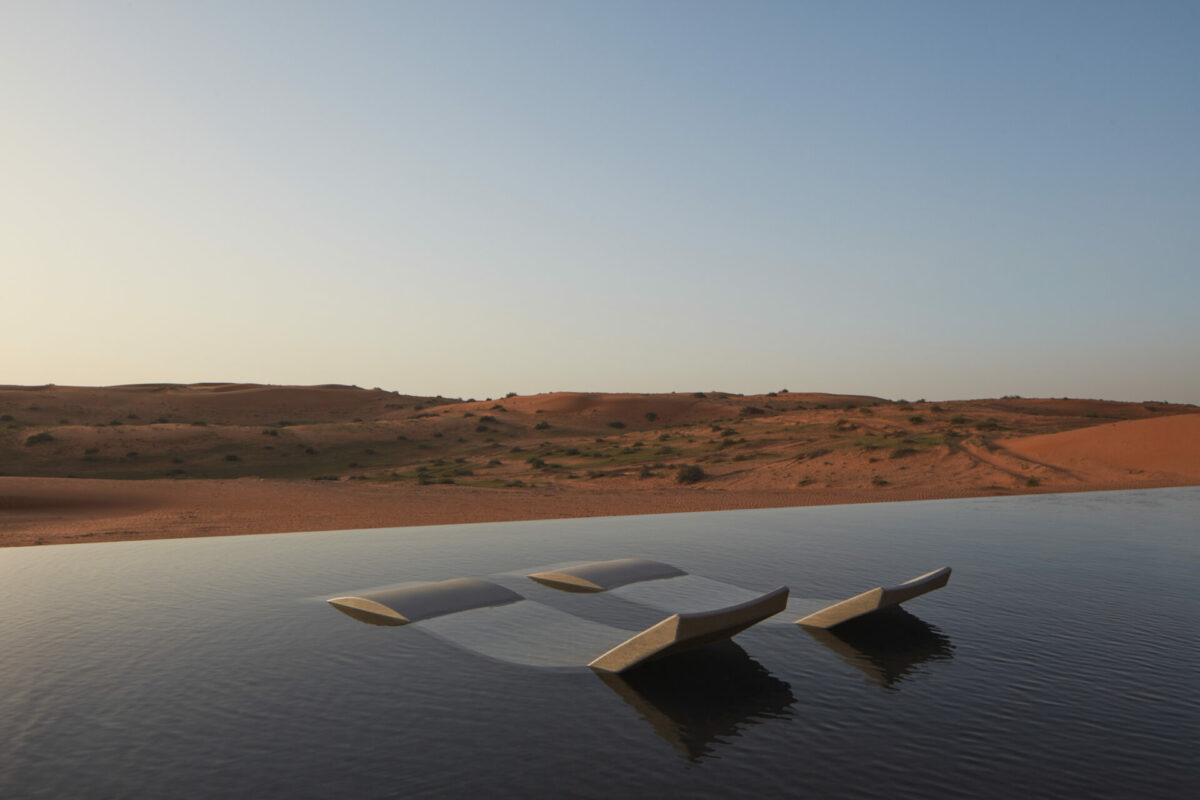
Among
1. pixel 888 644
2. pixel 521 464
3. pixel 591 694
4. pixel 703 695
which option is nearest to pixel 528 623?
pixel 591 694

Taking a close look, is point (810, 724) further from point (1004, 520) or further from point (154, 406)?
point (154, 406)

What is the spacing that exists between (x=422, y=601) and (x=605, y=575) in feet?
9.36

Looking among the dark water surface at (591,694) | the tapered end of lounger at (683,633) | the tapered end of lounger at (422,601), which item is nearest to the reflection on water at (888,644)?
the dark water surface at (591,694)

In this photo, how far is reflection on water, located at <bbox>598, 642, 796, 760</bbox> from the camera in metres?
6.30

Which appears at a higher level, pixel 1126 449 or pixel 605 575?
Answer: pixel 1126 449

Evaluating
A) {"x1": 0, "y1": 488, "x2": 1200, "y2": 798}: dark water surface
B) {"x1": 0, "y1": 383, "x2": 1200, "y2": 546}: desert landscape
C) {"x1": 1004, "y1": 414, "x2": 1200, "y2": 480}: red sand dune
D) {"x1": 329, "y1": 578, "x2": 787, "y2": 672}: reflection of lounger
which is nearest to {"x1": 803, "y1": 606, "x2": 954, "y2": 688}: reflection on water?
{"x1": 0, "y1": 488, "x2": 1200, "y2": 798}: dark water surface

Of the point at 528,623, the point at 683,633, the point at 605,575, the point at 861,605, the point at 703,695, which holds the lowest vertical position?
the point at 703,695

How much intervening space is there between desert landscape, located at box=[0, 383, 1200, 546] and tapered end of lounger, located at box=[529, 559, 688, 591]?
7.30 meters

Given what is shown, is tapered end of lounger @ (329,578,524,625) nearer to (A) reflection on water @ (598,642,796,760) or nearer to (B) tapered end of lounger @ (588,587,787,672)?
(B) tapered end of lounger @ (588,587,787,672)

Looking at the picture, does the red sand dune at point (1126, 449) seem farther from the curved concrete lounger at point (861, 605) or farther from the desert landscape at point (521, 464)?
the curved concrete lounger at point (861, 605)

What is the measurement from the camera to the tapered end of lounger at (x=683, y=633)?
721 centimetres

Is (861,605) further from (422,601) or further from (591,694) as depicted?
(422,601)

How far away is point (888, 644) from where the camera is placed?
8586 millimetres

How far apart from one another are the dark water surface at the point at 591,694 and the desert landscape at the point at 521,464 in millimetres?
8098
